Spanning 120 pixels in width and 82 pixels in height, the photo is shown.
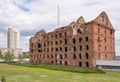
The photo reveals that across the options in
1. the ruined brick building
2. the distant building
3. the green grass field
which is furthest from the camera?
the ruined brick building

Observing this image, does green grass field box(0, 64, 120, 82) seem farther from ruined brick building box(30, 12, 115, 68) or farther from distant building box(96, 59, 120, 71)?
ruined brick building box(30, 12, 115, 68)

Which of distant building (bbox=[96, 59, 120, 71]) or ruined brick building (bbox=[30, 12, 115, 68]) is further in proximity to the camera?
ruined brick building (bbox=[30, 12, 115, 68])

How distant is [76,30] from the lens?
75062mm

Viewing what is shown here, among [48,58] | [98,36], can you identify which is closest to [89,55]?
[98,36]

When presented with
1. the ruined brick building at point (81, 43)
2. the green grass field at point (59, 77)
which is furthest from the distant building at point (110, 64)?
the green grass field at point (59, 77)

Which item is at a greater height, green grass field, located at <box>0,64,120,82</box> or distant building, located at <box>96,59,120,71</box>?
distant building, located at <box>96,59,120,71</box>

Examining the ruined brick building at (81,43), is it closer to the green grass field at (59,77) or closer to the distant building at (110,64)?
the distant building at (110,64)

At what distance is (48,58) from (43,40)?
8.74 meters

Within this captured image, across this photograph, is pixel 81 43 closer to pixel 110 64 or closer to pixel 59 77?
pixel 110 64

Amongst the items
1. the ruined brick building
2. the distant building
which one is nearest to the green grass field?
the distant building

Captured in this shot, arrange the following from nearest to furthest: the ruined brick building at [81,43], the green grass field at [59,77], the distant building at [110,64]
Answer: the green grass field at [59,77]
the distant building at [110,64]
the ruined brick building at [81,43]

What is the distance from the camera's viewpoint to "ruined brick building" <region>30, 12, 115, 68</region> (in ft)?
225

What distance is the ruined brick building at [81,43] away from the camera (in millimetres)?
68625

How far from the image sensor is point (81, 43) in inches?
2817
